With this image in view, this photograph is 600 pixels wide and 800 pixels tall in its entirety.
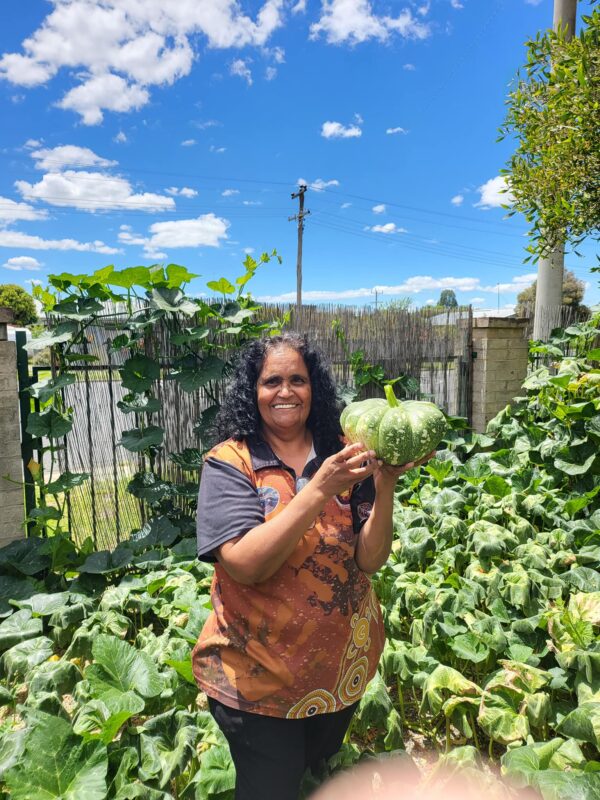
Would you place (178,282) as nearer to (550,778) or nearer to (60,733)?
(60,733)

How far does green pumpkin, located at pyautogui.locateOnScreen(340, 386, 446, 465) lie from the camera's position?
1.41 meters

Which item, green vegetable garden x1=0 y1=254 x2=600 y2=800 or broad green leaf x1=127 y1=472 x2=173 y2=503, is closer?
green vegetable garden x1=0 y1=254 x2=600 y2=800

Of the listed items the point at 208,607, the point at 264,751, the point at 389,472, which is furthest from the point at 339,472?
the point at 208,607

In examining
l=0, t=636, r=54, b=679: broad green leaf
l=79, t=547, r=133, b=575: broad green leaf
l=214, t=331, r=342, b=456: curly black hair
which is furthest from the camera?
l=79, t=547, r=133, b=575: broad green leaf

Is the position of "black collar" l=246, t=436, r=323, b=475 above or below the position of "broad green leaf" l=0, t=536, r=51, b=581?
above

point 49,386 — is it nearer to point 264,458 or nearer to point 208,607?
point 208,607

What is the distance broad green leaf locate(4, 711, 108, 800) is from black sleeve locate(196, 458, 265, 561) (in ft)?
2.52

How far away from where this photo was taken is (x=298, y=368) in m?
1.64

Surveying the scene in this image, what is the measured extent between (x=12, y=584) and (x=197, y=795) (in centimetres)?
214

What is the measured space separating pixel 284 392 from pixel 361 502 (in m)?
0.39

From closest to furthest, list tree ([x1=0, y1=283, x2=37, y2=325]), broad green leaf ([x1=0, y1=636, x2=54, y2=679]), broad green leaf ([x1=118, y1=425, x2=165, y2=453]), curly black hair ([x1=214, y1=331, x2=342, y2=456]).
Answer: curly black hair ([x1=214, y1=331, x2=342, y2=456])
broad green leaf ([x1=0, y1=636, x2=54, y2=679])
broad green leaf ([x1=118, y1=425, x2=165, y2=453])
tree ([x1=0, y1=283, x2=37, y2=325])

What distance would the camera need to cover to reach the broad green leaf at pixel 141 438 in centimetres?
378

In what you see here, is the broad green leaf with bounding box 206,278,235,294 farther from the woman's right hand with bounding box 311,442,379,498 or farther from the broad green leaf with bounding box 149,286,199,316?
the woman's right hand with bounding box 311,442,379,498

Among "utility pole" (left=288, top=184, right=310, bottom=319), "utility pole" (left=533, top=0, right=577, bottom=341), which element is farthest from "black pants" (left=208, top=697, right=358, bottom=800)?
"utility pole" (left=288, top=184, right=310, bottom=319)
